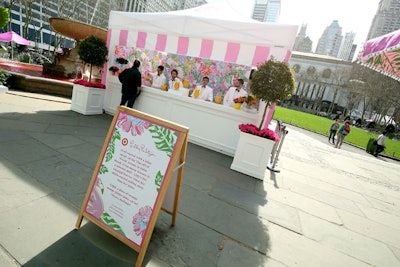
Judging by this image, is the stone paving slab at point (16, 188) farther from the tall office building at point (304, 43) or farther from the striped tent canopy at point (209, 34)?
the tall office building at point (304, 43)

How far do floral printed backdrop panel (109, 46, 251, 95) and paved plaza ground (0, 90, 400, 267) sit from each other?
2.62m

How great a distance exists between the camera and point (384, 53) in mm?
3387

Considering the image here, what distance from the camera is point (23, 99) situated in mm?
7258

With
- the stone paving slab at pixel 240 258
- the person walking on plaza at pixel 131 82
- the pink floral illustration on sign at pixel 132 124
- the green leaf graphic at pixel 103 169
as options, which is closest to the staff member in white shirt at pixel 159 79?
the person walking on plaza at pixel 131 82

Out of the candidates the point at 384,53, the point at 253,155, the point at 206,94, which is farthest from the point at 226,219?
the point at 206,94

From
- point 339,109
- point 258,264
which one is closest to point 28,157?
point 258,264

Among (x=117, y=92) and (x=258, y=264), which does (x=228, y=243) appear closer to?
(x=258, y=264)

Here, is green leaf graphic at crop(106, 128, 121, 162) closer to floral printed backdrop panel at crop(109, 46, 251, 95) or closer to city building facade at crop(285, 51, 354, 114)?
floral printed backdrop panel at crop(109, 46, 251, 95)

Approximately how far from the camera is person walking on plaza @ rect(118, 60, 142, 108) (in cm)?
679

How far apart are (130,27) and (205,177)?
19.2 ft

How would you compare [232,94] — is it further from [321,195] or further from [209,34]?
[321,195]

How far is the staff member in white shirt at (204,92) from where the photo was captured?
6.93 m

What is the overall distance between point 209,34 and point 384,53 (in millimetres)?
4139

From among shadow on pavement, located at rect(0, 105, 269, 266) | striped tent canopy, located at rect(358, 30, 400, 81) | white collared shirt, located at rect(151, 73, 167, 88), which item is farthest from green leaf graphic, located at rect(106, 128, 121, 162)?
white collared shirt, located at rect(151, 73, 167, 88)
